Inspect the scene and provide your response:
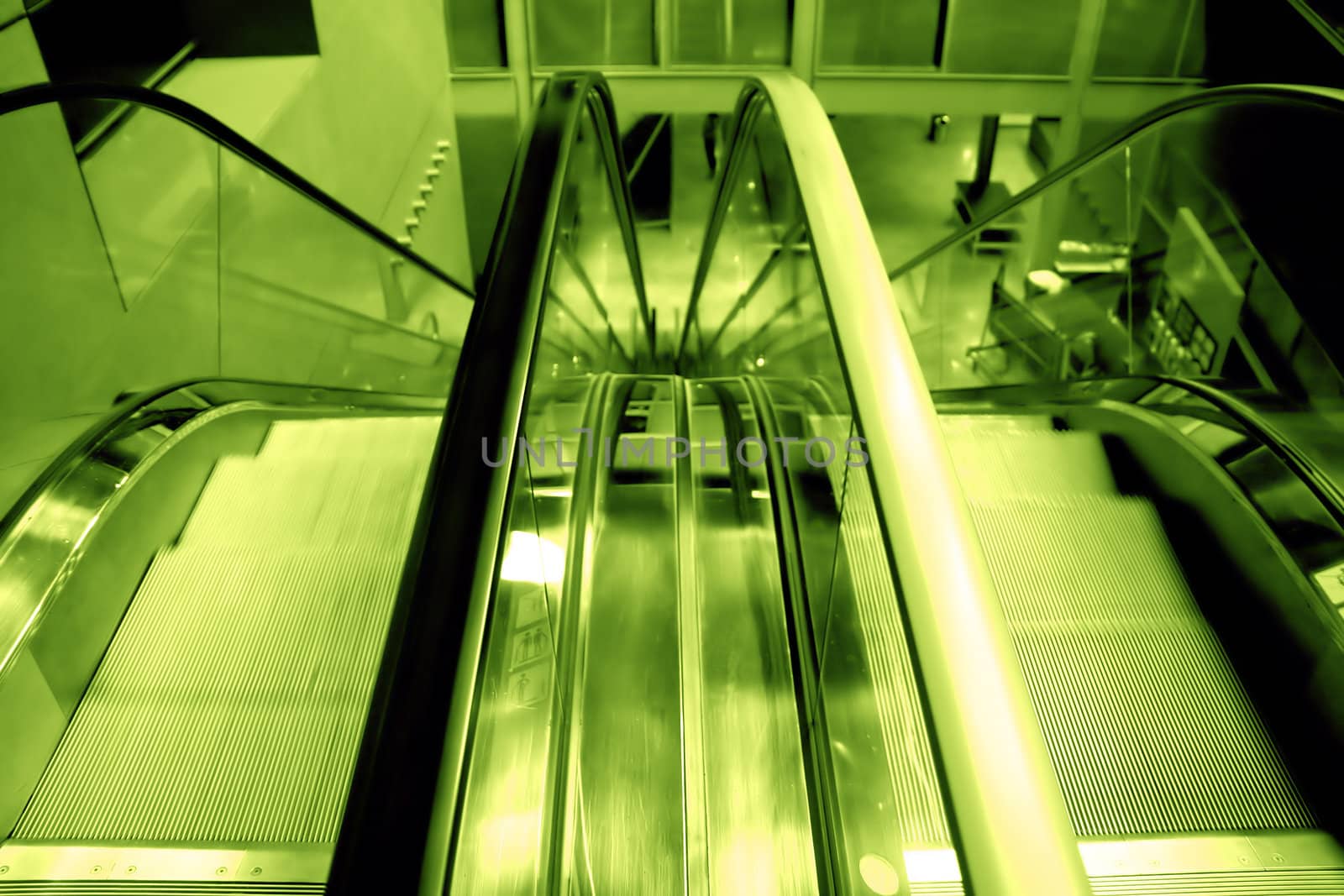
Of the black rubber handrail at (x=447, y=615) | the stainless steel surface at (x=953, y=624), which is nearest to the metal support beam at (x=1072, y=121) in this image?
the stainless steel surface at (x=953, y=624)

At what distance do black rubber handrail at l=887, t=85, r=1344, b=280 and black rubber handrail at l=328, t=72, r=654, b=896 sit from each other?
1.44m

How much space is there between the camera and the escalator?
113 centimetres

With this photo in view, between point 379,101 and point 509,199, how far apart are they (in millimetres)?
6071

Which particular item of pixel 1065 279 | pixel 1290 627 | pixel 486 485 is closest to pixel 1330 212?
pixel 1065 279

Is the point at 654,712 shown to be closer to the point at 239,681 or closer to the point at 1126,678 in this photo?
the point at 239,681

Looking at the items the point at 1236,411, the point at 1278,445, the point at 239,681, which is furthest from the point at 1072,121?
the point at 239,681

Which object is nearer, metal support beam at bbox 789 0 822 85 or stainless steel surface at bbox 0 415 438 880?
stainless steel surface at bbox 0 415 438 880

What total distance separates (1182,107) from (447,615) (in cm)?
280

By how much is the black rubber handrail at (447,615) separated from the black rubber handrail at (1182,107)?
1444 mm

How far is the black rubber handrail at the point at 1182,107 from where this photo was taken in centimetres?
211

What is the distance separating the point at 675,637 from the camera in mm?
2387

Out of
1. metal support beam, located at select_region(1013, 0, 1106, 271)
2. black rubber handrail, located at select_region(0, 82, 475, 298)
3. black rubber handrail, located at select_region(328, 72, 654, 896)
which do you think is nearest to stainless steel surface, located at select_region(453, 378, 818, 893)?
black rubber handrail, located at select_region(328, 72, 654, 896)

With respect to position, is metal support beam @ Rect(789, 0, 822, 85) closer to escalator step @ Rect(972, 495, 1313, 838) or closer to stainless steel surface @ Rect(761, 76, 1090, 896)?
escalator step @ Rect(972, 495, 1313, 838)

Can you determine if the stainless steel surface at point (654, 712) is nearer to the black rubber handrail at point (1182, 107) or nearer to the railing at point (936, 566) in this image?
the railing at point (936, 566)
